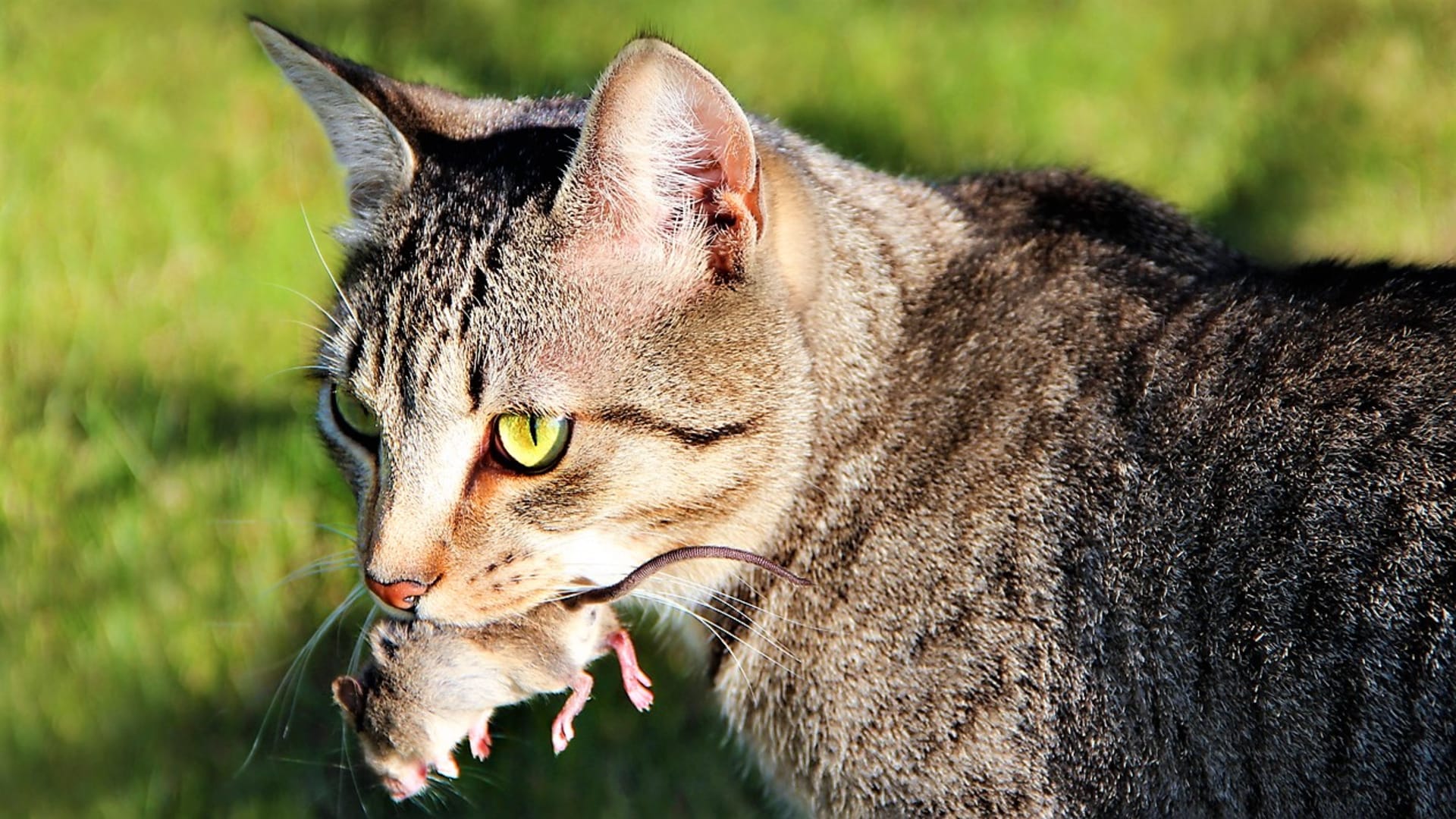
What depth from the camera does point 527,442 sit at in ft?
8.48

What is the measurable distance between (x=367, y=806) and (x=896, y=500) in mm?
1767

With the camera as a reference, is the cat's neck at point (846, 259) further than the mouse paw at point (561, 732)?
Yes

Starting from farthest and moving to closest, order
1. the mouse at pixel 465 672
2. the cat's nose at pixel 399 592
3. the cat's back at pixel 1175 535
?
the mouse at pixel 465 672 → the cat's nose at pixel 399 592 → the cat's back at pixel 1175 535

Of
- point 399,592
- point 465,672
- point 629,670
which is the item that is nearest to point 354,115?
point 399,592

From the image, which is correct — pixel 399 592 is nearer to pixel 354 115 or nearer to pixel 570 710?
pixel 570 710

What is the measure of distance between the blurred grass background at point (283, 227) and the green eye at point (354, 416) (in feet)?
3.59

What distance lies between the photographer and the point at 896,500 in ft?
9.07

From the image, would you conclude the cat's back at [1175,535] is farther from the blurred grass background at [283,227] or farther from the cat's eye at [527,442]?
the blurred grass background at [283,227]

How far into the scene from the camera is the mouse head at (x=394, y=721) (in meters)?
2.67

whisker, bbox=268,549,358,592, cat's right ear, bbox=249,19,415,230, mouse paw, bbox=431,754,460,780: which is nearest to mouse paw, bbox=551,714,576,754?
mouse paw, bbox=431,754,460,780

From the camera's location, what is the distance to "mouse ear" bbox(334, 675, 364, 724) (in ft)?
8.96

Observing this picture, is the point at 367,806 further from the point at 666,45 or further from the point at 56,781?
the point at 666,45

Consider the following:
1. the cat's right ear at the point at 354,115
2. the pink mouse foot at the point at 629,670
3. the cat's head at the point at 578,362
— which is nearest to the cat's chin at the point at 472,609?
the cat's head at the point at 578,362

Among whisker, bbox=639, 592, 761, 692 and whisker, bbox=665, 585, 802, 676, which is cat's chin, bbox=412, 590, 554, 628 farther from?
whisker, bbox=665, 585, 802, 676
